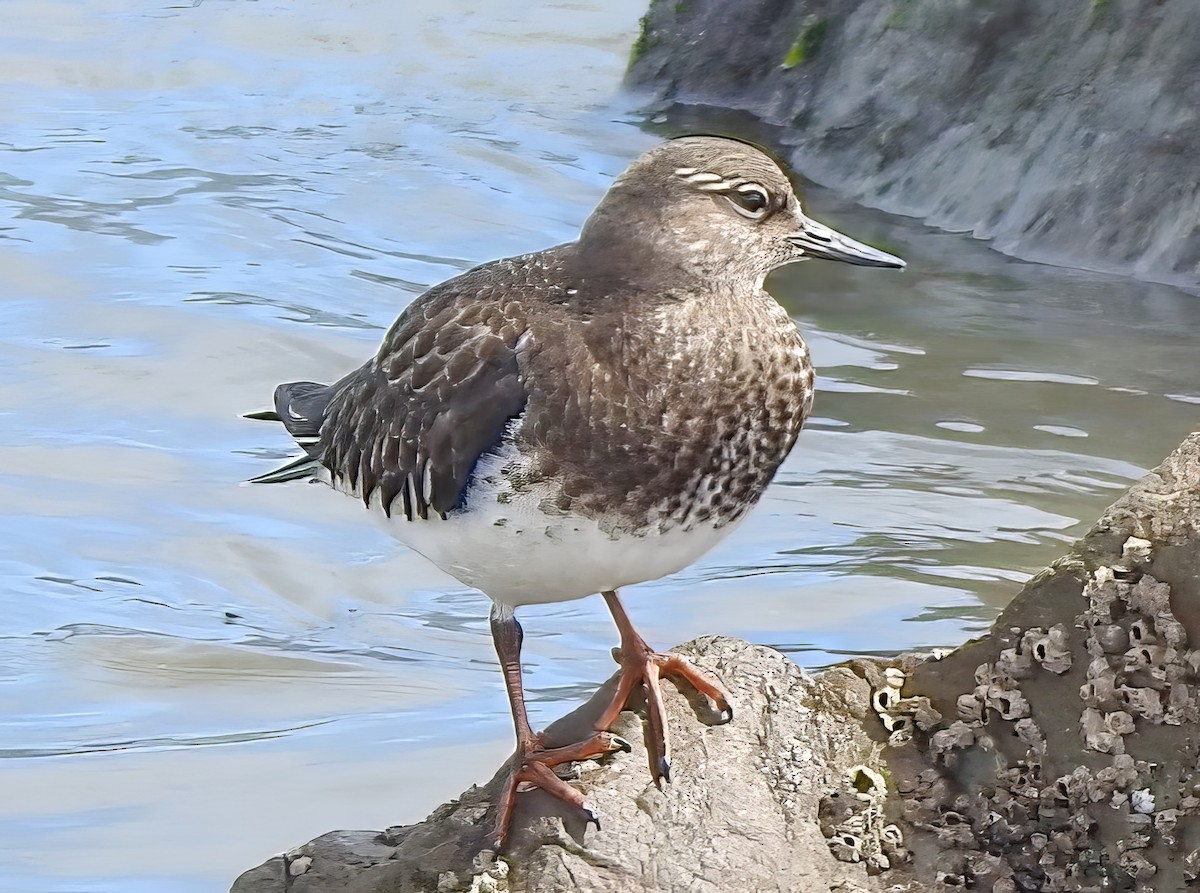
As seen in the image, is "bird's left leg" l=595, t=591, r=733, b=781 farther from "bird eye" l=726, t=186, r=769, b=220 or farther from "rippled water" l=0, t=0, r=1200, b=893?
"rippled water" l=0, t=0, r=1200, b=893

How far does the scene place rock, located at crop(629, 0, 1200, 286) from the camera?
8.28 meters

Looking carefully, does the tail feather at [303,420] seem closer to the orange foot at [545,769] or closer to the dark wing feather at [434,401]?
the dark wing feather at [434,401]

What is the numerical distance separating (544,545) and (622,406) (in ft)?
1.09

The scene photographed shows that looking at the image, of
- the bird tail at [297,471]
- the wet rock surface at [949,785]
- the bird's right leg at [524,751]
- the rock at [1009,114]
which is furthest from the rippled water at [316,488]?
the wet rock surface at [949,785]

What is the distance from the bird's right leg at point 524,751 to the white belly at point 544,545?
0.64 feet

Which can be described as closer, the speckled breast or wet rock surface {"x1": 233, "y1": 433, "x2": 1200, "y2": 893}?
wet rock surface {"x1": 233, "y1": 433, "x2": 1200, "y2": 893}

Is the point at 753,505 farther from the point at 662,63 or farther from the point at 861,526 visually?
the point at 662,63

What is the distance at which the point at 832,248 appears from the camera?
3.75 metres

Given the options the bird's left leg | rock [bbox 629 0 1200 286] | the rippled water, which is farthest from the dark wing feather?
rock [bbox 629 0 1200 286]

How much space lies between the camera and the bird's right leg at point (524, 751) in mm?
3434

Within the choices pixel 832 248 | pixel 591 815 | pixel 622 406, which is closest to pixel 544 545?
pixel 622 406

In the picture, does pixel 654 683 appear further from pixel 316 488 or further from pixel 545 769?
pixel 316 488

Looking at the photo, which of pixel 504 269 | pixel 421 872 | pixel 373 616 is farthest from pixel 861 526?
pixel 421 872

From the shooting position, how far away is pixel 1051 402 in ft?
23.2
